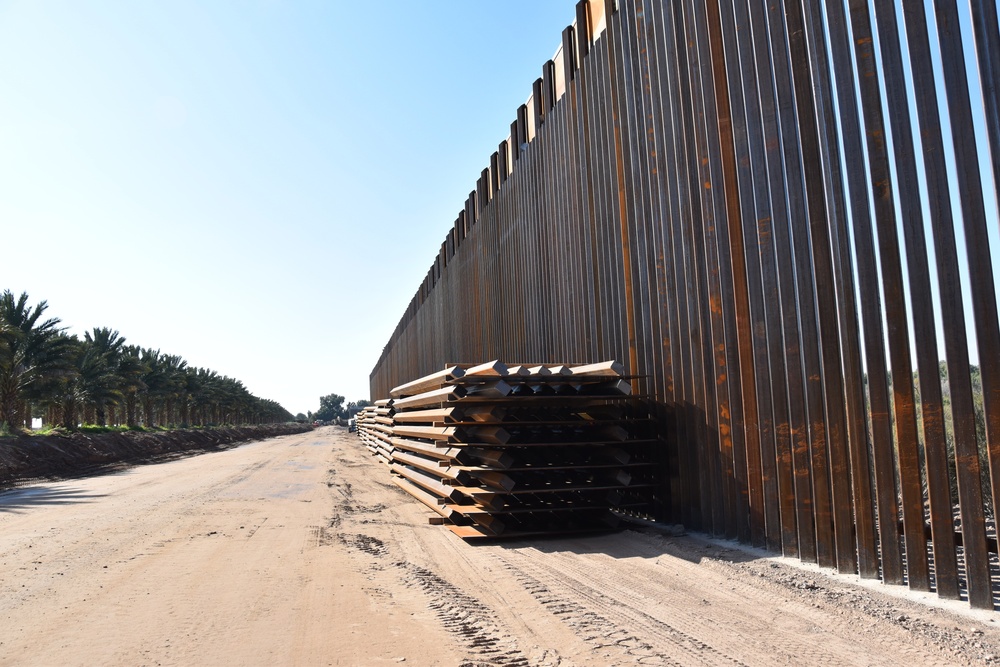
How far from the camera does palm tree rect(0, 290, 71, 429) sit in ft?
105

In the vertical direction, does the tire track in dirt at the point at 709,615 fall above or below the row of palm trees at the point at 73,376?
below

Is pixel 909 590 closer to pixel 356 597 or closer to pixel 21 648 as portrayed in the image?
pixel 356 597

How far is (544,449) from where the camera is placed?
28.6 feet

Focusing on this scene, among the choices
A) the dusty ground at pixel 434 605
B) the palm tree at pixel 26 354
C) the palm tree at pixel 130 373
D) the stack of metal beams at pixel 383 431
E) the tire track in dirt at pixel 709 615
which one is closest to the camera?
the tire track in dirt at pixel 709 615

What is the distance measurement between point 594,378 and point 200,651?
211 inches

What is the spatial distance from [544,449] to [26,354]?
32.7 meters

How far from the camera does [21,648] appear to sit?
4.54 meters

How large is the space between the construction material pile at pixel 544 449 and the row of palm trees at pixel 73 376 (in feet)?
91.8

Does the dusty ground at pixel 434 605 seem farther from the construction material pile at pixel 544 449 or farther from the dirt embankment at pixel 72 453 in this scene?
the dirt embankment at pixel 72 453

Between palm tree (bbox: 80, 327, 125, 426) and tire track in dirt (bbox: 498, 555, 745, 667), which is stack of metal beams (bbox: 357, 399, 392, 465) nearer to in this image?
tire track in dirt (bbox: 498, 555, 745, 667)

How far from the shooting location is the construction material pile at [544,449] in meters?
8.23

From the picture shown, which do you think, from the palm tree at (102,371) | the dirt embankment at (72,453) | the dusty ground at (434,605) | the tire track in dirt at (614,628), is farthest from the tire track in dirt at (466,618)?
the palm tree at (102,371)

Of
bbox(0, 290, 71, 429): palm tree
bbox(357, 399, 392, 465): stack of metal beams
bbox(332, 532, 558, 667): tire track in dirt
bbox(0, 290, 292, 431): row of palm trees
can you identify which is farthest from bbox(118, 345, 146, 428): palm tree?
bbox(332, 532, 558, 667): tire track in dirt

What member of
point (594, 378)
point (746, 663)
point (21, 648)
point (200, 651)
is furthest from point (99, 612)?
point (594, 378)
